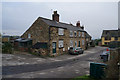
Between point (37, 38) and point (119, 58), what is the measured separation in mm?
16720

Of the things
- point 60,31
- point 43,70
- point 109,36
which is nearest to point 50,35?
point 60,31

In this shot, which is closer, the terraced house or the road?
the road

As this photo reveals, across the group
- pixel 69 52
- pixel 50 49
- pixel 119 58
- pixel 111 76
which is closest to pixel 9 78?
pixel 111 76

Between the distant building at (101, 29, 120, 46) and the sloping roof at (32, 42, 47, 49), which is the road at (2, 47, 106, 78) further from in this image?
the distant building at (101, 29, 120, 46)

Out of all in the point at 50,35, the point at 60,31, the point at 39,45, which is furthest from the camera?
the point at 60,31

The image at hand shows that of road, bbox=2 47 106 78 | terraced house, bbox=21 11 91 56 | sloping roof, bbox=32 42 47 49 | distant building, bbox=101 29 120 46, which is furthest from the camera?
distant building, bbox=101 29 120 46

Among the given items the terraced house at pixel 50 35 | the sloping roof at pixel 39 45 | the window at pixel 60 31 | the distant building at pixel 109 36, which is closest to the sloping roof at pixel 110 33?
the distant building at pixel 109 36

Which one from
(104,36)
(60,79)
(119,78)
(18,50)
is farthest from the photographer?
(104,36)

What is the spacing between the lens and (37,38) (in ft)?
67.9

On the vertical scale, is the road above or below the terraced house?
below

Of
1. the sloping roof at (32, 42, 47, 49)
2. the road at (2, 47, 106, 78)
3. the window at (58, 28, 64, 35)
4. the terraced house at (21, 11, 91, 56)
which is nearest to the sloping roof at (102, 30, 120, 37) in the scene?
the terraced house at (21, 11, 91, 56)

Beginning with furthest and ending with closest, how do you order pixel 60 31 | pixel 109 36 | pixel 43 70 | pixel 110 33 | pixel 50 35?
pixel 110 33 < pixel 109 36 < pixel 60 31 < pixel 50 35 < pixel 43 70

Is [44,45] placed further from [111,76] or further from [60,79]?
[111,76]

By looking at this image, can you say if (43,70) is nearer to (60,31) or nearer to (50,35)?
(50,35)
